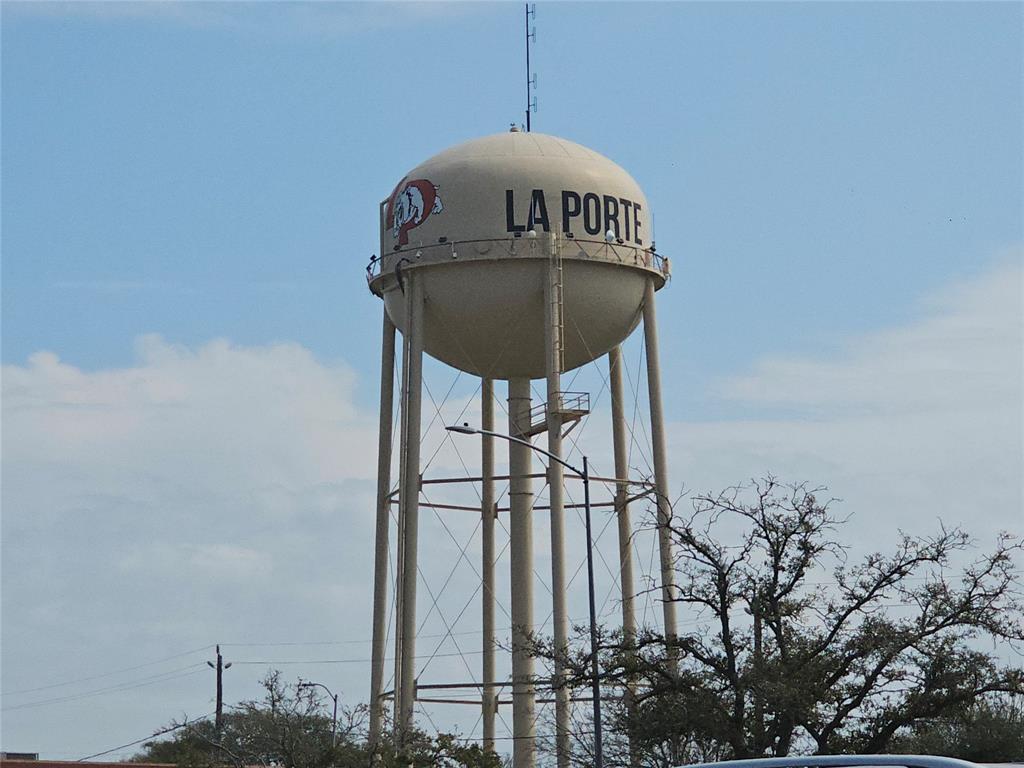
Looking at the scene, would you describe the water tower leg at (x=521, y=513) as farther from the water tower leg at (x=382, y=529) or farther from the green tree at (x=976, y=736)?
the green tree at (x=976, y=736)

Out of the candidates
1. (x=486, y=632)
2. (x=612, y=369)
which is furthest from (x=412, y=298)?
(x=486, y=632)

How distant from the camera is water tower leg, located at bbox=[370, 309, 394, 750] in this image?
37.5 metres

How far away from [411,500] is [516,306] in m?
4.37

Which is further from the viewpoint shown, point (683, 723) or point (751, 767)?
point (683, 723)

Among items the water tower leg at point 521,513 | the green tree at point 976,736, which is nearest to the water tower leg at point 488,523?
the water tower leg at point 521,513

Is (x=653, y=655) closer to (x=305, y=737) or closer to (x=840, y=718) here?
(x=840, y=718)

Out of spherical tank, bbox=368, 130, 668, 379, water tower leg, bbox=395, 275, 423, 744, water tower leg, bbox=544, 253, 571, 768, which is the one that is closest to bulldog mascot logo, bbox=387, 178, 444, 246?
spherical tank, bbox=368, 130, 668, 379

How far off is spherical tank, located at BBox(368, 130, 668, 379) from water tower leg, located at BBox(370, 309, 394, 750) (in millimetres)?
1177

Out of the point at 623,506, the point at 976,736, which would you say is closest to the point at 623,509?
the point at 623,506

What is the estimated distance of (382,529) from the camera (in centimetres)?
3825

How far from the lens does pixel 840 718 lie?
1120 inches

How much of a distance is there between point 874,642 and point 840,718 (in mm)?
1278

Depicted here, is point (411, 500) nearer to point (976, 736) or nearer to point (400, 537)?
point (400, 537)

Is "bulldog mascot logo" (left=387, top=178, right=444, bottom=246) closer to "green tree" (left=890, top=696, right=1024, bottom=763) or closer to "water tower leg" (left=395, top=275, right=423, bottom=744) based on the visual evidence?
"water tower leg" (left=395, top=275, right=423, bottom=744)
